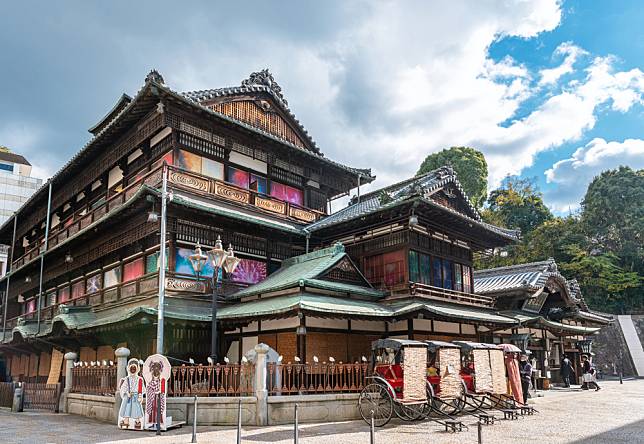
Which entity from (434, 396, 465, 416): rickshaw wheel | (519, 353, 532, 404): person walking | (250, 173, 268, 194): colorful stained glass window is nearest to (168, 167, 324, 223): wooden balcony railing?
(250, 173, 268, 194): colorful stained glass window

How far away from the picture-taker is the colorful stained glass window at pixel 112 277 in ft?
75.5

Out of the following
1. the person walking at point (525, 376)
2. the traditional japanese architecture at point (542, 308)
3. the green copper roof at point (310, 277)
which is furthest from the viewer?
the traditional japanese architecture at point (542, 308)

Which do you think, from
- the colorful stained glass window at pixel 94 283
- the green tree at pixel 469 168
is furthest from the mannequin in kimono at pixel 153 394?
the green tree at pixel 469 168

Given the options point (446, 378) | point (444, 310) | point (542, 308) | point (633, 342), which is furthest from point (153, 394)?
point (633, 342)

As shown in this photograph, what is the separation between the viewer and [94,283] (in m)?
25.1

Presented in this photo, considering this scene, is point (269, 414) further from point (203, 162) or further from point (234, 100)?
point (234, 100)

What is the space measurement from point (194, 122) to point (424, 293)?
11.4 meters

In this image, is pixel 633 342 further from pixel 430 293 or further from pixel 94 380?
pixel 94 380

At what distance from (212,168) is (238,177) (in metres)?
1.32

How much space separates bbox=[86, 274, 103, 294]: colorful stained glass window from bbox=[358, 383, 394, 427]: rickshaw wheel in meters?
15.2

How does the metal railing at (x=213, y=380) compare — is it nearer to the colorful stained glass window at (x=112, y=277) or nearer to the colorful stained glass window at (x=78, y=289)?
the colorful stained glass window at (x=112, y=277)

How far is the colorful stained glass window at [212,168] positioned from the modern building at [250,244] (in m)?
0.05

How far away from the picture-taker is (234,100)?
23.7 metres

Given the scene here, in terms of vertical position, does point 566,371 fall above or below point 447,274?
below
